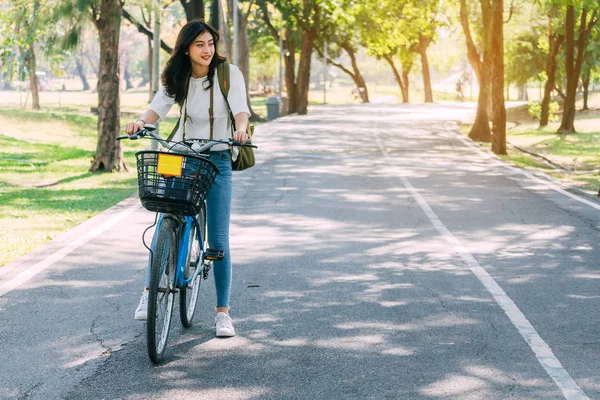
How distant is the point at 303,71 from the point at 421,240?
122 feet

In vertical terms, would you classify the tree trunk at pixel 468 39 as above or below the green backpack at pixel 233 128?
above

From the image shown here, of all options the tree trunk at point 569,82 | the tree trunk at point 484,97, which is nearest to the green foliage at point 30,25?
the tree trunk at point 484,97

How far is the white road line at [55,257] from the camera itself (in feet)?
26.4

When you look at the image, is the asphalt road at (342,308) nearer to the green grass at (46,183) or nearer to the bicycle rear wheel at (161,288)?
the bicycle rear wheel at (161,288)

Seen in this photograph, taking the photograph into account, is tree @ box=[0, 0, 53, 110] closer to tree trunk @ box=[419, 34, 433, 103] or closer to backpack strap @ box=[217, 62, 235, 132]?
backpack strap @ box=[217, 62, 235, 132]

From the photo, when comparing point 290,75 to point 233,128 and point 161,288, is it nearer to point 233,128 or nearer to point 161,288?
point 233,128

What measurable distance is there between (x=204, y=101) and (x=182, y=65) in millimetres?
257

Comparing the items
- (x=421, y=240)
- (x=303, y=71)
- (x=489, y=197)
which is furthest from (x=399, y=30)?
(x=421, y=240)

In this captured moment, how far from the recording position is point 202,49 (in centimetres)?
618

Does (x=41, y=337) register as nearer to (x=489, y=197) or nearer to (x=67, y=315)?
(x=67, y=315)

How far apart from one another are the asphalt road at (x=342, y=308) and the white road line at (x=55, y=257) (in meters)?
0.02

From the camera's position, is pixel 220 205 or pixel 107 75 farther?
pixel 107 75

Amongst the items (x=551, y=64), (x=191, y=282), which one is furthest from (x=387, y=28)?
(x=191, y=282)

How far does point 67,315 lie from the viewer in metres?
7.03
